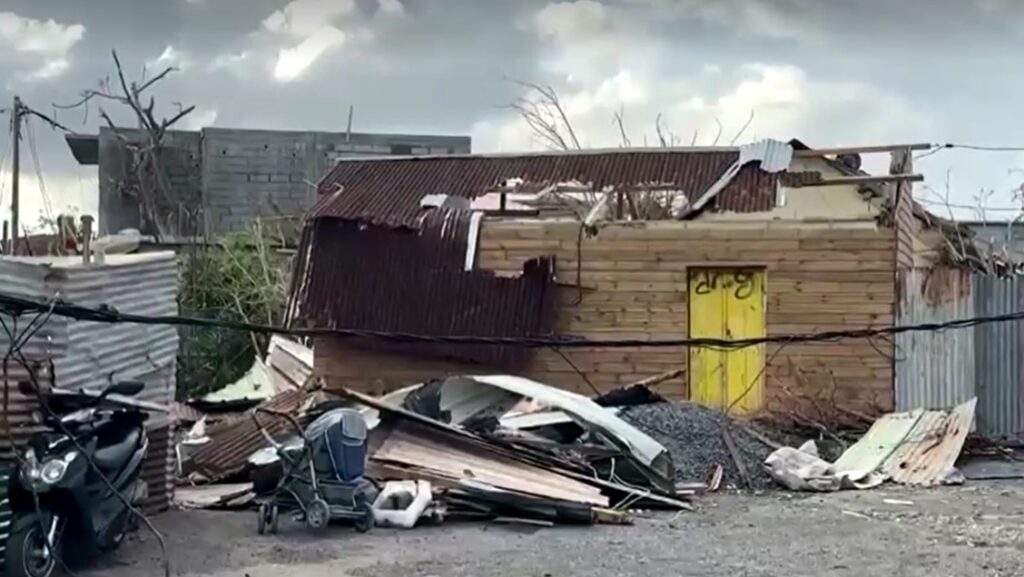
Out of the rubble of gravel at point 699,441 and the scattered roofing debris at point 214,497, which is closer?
the scattered roofing debris at point 214,497

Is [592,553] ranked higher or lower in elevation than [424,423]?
lower

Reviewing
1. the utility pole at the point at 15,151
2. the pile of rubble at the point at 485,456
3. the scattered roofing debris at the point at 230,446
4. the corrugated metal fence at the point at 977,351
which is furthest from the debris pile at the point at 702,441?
the utility pole at the point at 15,151

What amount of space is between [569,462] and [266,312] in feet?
39.4

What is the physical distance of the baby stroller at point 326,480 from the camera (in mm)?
10203

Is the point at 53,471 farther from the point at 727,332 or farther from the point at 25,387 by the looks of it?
the point at 727,332

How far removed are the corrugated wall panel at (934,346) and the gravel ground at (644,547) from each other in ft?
15.3

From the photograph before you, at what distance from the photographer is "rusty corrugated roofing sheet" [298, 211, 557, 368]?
54.8 feet

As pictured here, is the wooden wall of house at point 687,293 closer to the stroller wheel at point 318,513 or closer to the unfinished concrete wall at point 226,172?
the stroller wheel at point 318,513

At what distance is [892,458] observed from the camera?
13961mm

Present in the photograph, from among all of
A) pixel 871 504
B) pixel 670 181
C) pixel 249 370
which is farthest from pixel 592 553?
pixel 249 370

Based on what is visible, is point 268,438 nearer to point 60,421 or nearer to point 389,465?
point 389,465

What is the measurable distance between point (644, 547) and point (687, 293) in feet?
23.3

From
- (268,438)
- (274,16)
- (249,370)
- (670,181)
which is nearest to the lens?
(268,438)

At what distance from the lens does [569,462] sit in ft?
38.4
